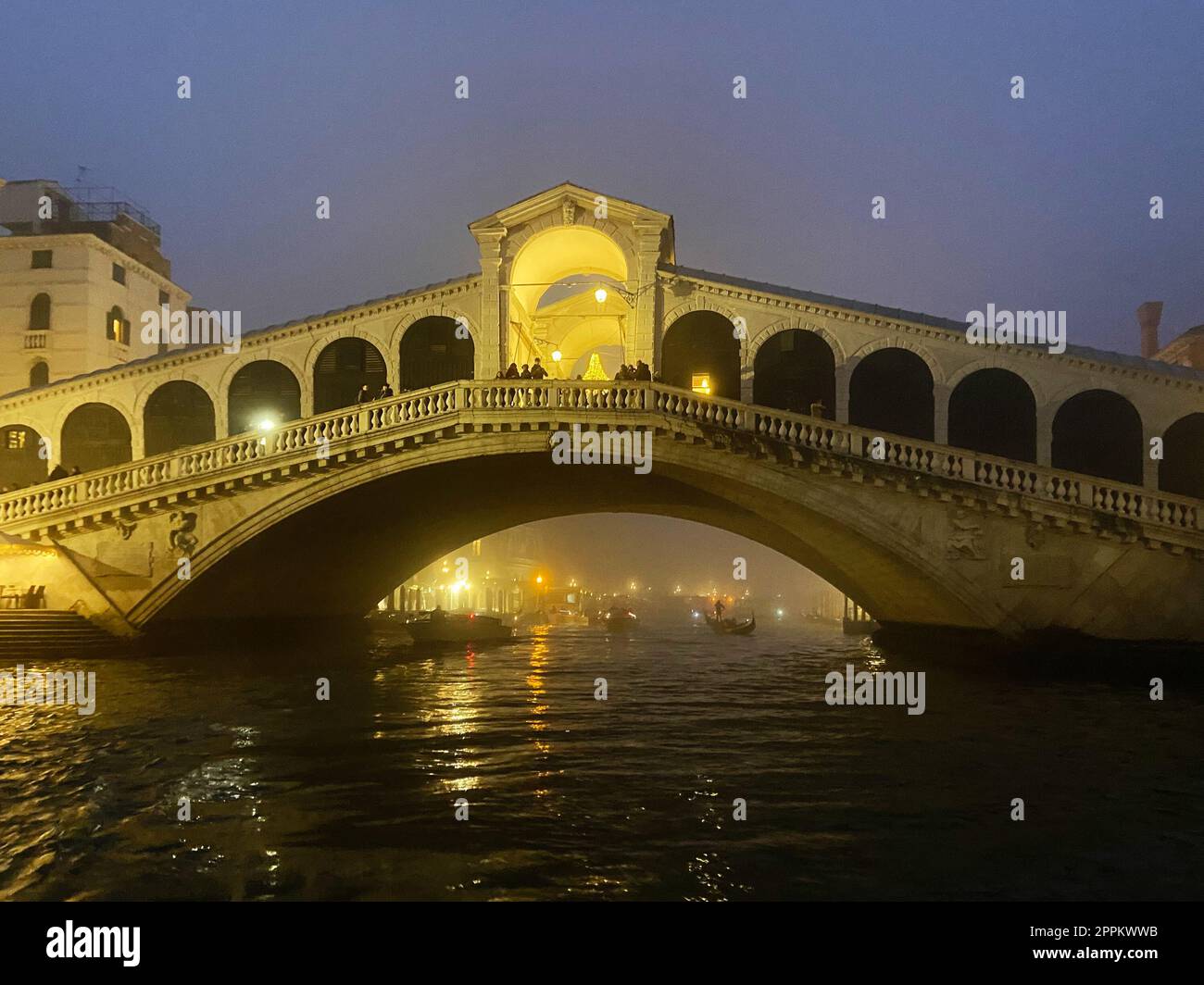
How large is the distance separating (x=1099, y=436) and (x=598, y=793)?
69.9ft

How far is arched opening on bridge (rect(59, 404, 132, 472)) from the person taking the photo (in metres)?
29.6

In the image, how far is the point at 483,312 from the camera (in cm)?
2722

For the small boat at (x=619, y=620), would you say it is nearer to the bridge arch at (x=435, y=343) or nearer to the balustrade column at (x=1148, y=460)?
the bridge arch at (x=435, y=343)

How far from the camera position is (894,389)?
85.9 feet

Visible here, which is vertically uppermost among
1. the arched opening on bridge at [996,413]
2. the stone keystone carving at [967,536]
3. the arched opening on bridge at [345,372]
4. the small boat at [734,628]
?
the arched opening on bridge at [345,372]

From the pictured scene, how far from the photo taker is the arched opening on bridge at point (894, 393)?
26.0 metres

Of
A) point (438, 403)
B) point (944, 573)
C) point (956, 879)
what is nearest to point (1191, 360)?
point (944, 573)

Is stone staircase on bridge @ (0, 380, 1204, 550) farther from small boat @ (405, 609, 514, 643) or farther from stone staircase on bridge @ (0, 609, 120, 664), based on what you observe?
small boat @ (405, 609, 514, 643)

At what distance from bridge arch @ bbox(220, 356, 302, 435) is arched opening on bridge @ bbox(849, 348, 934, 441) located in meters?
18.1

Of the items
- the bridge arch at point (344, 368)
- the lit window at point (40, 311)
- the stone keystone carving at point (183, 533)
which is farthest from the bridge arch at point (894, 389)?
the lit window at point (40, 311)

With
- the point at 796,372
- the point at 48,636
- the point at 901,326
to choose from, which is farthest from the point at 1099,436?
the point at 48,636

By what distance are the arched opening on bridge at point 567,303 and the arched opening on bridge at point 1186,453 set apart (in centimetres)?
1587
